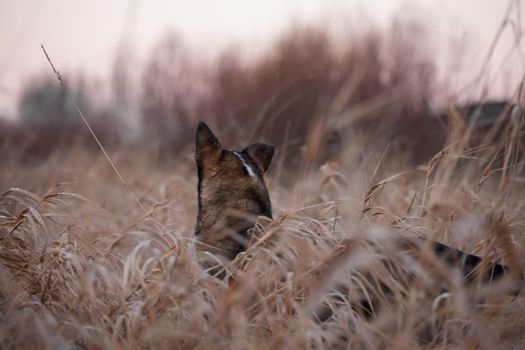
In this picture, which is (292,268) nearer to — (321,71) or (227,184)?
(227,184)

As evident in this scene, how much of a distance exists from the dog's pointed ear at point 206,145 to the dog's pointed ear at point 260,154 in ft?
0.75

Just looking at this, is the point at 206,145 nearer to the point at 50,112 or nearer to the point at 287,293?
the point at 287,293

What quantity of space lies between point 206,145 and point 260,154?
1.11 feet

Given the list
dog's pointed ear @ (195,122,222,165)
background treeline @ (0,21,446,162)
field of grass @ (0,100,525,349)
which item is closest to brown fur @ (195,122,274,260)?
dog's pointed ear @ (195,122,222,165)

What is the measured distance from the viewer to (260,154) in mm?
3010

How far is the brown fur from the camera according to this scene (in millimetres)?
2682

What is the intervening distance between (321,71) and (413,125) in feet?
6.15

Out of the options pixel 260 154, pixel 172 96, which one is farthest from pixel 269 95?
pixel 260 154

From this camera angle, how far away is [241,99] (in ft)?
34.5

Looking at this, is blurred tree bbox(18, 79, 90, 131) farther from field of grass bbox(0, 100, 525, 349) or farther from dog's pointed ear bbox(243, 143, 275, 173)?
field of grass bbox(0, 100, 525, 349)

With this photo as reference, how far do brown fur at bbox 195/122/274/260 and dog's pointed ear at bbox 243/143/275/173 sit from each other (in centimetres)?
8

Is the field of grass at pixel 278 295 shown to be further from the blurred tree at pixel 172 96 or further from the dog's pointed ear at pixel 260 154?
the blurred tree at pixel 172 96

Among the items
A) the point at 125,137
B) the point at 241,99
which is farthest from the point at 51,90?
the point at 241,99

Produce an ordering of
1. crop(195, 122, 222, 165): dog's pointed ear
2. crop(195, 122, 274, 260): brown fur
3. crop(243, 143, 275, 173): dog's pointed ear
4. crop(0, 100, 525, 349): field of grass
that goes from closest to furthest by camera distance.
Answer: crop(0, 100, 525, 349): field of grass → crop(195, 122, 274, 260): brown fur → crop(195, 122, 222, 165): dog's pointed ear → crop(243, 143, 275, 173): dog's pointed ear
